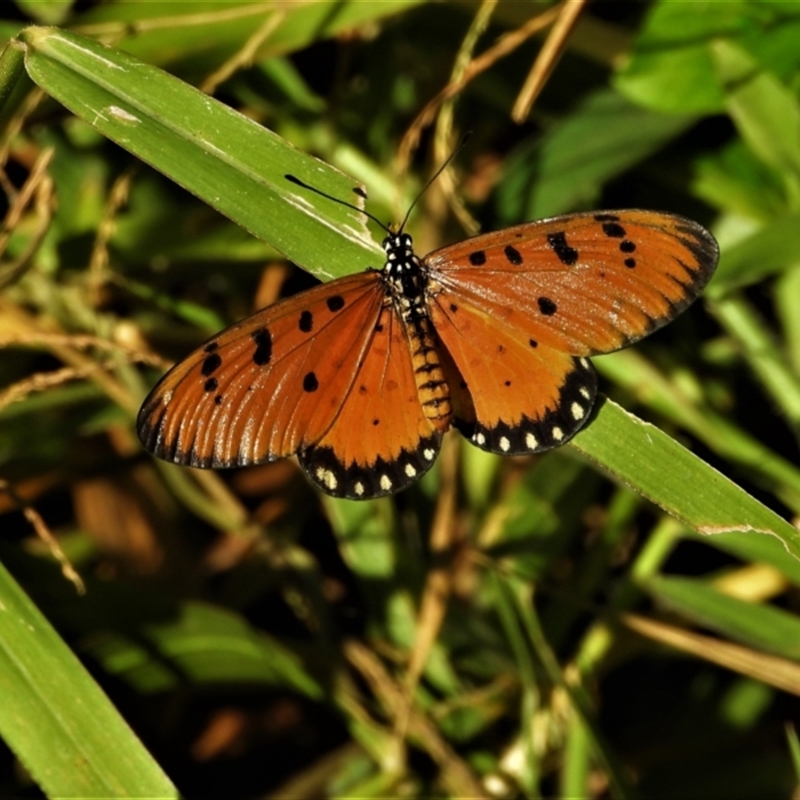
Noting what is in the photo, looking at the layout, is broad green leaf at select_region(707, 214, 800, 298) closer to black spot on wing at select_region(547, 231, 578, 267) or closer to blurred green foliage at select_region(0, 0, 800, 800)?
Result: blurred green foliage at select_region(0, 0, 800, 800)

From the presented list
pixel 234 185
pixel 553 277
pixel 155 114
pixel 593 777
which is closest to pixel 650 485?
pixel 553 277

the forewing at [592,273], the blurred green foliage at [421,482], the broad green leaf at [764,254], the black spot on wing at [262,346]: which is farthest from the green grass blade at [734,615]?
the black spot on wing at [262,346]

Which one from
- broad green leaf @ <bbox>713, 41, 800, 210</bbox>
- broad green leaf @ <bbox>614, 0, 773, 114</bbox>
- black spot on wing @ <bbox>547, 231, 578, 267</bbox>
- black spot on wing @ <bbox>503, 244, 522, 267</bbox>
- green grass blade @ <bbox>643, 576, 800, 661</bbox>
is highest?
broad green leaf @ <bbox>614, 0, 773, 114</bbox>

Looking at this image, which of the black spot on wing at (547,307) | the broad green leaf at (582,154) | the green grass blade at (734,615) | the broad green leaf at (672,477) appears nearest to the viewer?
the broad green leaf at (672,477)

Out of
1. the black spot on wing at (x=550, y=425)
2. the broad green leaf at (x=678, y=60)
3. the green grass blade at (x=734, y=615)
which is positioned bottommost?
the green grass blade at (x=734, y=615)

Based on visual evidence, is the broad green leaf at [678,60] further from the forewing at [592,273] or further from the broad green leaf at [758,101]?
the forewing at [592,273]

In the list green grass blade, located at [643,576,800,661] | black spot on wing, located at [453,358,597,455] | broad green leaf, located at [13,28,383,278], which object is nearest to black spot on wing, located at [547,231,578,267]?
black spot on wing, located at [453,358,597,455]

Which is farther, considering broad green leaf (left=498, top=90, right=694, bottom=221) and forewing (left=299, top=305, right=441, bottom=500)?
broad green leaf (left=498, top=90, right=694, bottom=221)

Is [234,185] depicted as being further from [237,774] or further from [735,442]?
[237,774]
